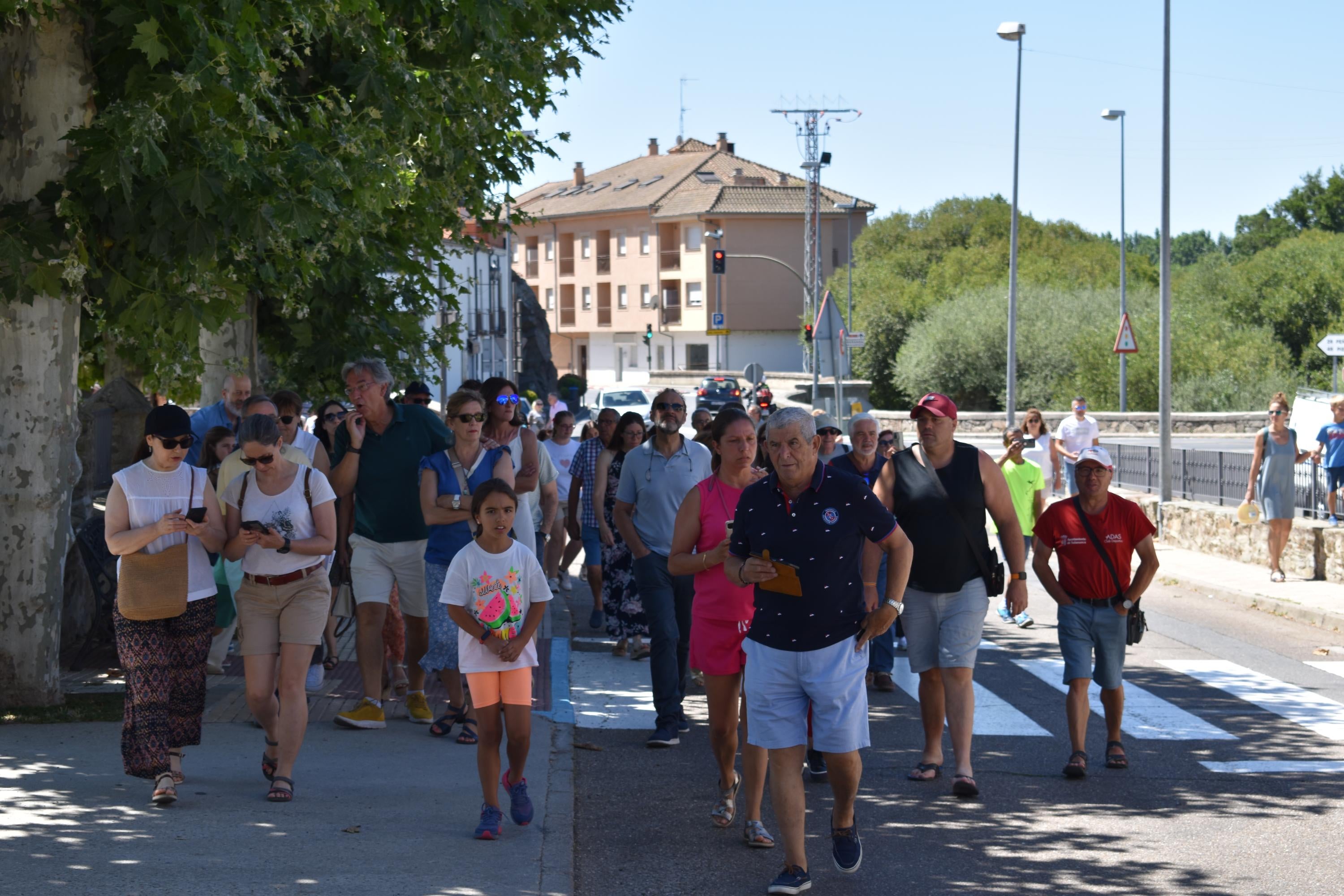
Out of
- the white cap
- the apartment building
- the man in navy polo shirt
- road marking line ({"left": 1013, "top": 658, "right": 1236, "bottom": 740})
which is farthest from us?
the apartment building

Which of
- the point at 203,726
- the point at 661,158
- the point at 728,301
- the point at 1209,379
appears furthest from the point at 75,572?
the point at 661,158

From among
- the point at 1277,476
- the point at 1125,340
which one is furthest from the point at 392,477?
the point at 1125,340

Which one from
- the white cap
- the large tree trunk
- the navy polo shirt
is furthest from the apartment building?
the navy polo shirt

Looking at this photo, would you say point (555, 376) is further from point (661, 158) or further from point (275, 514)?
point (275, 514)

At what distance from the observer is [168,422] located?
20.6 feet

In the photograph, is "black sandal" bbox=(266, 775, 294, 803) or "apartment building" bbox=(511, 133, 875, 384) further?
"apartment building" bbox=(511, 133, 875, 384)

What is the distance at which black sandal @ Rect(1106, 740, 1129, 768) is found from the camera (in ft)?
25.6

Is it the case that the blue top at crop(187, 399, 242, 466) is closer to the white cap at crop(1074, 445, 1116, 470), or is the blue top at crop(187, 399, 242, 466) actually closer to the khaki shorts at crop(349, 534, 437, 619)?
the khaki shorts at crop(349, 534, 437, 619)

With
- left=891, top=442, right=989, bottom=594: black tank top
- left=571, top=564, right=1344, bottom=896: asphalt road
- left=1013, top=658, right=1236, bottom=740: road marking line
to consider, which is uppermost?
left=891, top=442, right=989, bottom=594: black tank top

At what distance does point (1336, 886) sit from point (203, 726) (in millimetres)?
5681

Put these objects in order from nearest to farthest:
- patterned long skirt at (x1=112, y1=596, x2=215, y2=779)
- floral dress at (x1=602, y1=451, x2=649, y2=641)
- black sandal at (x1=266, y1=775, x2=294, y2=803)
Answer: patterned long skirt at (x1=112, y1=596, x2=215, y2=779) < black sandal at (x1=266, y1=775, x2=294, y2=803) < floral dress at (x1=602, y1=451, x2=649, y2=641)

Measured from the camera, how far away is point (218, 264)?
9102 millimetres

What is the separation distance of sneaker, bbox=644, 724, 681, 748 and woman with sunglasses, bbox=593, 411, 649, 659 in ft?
7.44

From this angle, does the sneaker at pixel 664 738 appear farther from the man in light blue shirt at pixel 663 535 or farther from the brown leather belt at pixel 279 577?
the brown leather belt at pixel 279 577
